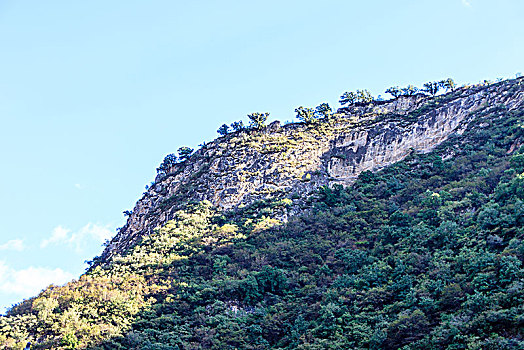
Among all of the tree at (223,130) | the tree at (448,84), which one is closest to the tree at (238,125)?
the tree at (223,130)

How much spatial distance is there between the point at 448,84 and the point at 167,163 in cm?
3482

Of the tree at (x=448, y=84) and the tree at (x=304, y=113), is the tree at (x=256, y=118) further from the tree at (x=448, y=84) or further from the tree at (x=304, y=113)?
the tree at (x=448, y=84)

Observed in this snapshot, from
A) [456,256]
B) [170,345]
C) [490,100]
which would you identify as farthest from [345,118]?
[170,345]

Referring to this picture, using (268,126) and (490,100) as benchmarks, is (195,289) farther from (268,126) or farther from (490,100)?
(490,100)

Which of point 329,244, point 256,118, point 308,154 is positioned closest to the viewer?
point 329,244

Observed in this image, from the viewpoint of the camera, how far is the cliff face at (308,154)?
2202 inches

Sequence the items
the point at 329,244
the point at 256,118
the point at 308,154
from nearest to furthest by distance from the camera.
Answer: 1. the point at 329,244
2. the point at 308,154
3. the point at 256,118

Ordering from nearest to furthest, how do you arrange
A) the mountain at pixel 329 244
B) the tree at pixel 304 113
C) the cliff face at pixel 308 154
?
the mountain at pixel 329 244 < the cliff face at pixel 308 154 < the tree at pixel 304 113

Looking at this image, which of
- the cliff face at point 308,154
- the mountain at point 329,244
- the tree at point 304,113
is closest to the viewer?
the mountain at point 329,244

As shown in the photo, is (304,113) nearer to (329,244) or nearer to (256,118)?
(256,118)

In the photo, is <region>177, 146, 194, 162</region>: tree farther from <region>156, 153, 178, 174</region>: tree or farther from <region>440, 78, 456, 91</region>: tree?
<region>440, 78, 456, 91</region>: tree

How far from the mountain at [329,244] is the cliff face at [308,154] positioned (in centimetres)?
19

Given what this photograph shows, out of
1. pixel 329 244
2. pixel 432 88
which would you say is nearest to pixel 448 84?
pixel 432 88

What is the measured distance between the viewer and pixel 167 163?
218ft
